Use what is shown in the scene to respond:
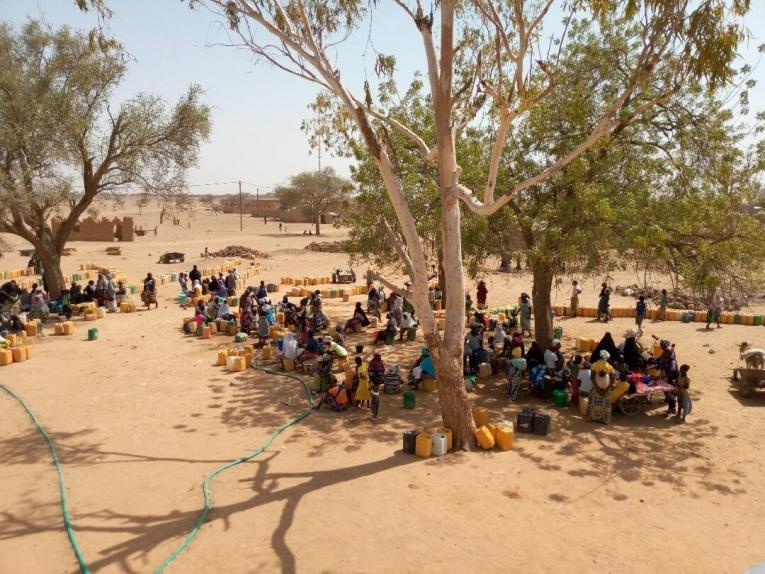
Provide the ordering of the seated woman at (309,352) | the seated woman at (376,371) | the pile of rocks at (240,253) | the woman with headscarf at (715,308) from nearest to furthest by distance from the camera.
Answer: the seated woman at (376,371) → the seated woman at (309,352) → the woman with headscarf at (715,308) → the pile of rocks at (240,253)

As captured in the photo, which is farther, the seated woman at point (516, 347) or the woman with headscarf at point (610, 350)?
the seated woman at point (516, 347)

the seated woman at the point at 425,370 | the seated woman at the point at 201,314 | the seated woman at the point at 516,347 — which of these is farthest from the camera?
the seated woman at the point at 201,314

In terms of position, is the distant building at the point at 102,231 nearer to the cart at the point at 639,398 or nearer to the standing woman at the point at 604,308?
the standing woman at the point at 604,308

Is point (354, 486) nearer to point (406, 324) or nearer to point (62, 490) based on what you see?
point (62, 490)

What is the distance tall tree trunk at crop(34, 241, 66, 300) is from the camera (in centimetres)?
2069

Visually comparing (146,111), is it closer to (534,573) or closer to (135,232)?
(534,573)

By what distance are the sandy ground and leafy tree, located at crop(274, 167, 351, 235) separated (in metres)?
41.1

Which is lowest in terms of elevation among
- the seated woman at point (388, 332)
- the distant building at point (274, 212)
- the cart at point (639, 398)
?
the cart at point (639, 398)

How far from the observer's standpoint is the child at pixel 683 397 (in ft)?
33.0

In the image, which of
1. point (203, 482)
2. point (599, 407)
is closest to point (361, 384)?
point (203, 482)

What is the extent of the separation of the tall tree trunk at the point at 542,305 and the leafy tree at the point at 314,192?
37.9 m

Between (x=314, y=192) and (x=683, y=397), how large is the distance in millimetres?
48467

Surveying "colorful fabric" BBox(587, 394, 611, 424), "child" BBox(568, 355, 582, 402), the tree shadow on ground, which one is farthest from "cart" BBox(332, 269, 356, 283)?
the tree shadow on ground

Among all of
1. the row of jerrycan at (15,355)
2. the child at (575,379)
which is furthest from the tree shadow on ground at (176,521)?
the row of jerrycan at (15,355)
